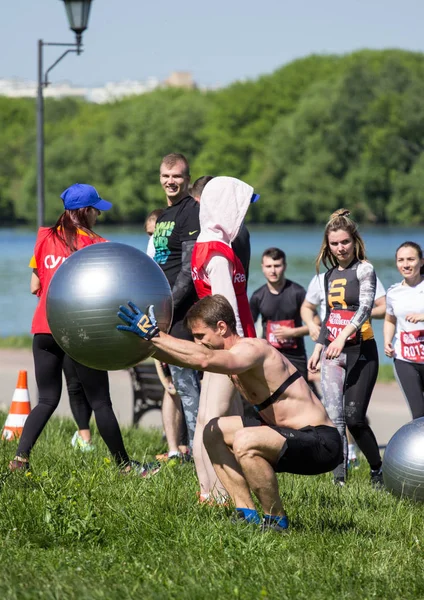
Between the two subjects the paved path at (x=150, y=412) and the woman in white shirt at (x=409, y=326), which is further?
the paved path at (x=150, y=412)

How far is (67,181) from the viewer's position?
3406 inches

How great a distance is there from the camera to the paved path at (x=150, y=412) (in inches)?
469

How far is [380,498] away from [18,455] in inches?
96.4

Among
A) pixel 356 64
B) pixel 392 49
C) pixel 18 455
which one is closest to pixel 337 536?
pixel 18 455

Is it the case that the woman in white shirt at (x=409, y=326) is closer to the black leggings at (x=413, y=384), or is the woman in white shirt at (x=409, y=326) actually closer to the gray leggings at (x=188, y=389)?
the black leggings at (x=413, y=384)

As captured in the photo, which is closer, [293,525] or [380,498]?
[293,525]

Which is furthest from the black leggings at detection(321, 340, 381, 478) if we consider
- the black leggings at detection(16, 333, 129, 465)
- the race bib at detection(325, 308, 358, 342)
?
the black leggings at detection(16, 333, 129, 465)

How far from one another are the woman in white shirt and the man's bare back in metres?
2.93

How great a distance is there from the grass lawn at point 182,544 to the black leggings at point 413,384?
5.78ft

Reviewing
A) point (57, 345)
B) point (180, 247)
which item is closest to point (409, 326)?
point (180, 247)

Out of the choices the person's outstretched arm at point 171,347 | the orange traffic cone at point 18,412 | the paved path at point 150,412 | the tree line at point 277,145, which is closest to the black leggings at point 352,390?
the person's outstretched arm at point 171,347

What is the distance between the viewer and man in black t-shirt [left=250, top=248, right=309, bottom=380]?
9523 mm

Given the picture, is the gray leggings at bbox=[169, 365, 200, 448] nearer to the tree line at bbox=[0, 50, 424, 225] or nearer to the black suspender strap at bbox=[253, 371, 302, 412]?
the black suspender strap at bbox=[253, 371, 302, 412]

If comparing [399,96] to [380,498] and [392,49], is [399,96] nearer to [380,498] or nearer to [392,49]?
[392,49]
